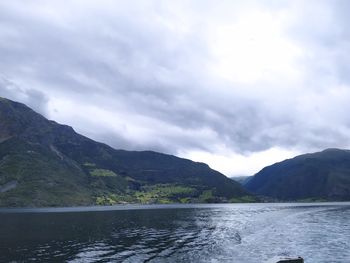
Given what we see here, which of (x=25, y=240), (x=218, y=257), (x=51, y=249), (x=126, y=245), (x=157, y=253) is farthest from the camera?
(x=25, y=240)

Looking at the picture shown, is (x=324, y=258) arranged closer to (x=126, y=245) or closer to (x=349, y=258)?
(x=349, y=258)

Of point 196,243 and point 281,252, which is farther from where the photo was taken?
point 196,243

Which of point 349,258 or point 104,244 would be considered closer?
point 349,258

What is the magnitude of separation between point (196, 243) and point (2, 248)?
45.9m

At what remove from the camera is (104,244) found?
93.4 metres

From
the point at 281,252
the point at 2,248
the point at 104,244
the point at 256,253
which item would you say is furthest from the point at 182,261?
the point at 2,248

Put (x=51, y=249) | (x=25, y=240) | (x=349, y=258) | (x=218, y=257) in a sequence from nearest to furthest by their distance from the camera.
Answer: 1. (x=349, y=258)
2. (x=218, y=257)
3. (x=51, y=249)
4. (x=25, y=240)

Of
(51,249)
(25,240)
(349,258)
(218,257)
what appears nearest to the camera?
(349,258)

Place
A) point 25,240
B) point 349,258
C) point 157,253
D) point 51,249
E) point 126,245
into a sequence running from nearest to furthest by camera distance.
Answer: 1. point 349,258
2. point 157,253
3. point 51,249
4. point 126,245
5. point 25,240

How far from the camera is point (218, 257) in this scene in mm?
74750

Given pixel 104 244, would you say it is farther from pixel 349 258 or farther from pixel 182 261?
pixel 349 258

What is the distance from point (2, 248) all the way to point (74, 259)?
25.1 metres

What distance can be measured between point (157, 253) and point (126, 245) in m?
14.2

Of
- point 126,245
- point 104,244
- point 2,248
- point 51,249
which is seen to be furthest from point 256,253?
point 2,248
